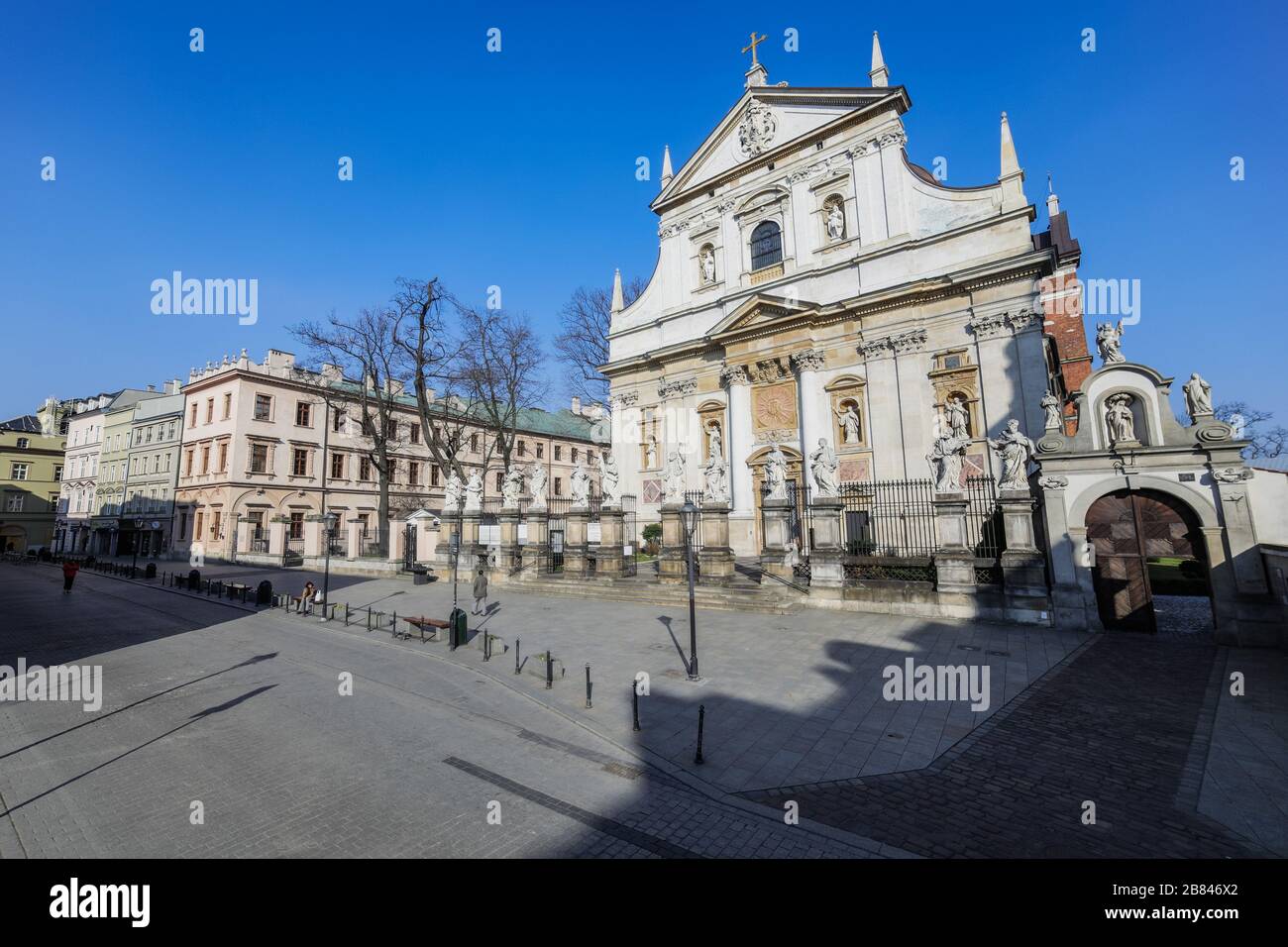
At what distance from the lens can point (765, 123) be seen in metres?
28.0

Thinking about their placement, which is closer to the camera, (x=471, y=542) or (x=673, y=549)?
(x=673, y=549)

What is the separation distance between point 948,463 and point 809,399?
10.8 metres

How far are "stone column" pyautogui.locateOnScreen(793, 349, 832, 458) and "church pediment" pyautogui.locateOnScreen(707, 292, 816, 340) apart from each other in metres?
1.88

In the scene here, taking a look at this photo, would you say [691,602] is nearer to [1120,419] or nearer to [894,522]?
[1120,419]

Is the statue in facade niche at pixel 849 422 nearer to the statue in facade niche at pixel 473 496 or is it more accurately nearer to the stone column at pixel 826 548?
the stone column at pixel 826 548

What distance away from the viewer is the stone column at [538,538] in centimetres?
2175

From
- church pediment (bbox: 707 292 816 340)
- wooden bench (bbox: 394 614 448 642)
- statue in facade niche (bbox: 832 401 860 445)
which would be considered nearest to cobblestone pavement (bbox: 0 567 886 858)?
wooden bench (bbox: 394 614 448 642)

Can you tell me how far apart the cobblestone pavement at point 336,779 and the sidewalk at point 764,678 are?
753mm

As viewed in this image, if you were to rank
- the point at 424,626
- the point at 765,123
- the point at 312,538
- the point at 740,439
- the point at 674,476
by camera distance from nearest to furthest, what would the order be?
the point at 424,626 → the point at 674,476 → the point at 740,439 → the point at 765,123 → the point at 312,538

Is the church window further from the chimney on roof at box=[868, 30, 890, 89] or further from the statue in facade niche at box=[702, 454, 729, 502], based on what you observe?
the statue in facade niche at box=[702, 454, 729, 502]

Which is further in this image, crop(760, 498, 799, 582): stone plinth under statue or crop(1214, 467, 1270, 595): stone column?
crop(760, 498, 799, 582): stone plinth under statue

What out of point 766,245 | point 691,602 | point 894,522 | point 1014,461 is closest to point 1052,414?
point 1014,461

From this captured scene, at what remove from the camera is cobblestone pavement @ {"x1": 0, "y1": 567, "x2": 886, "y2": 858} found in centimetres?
479
